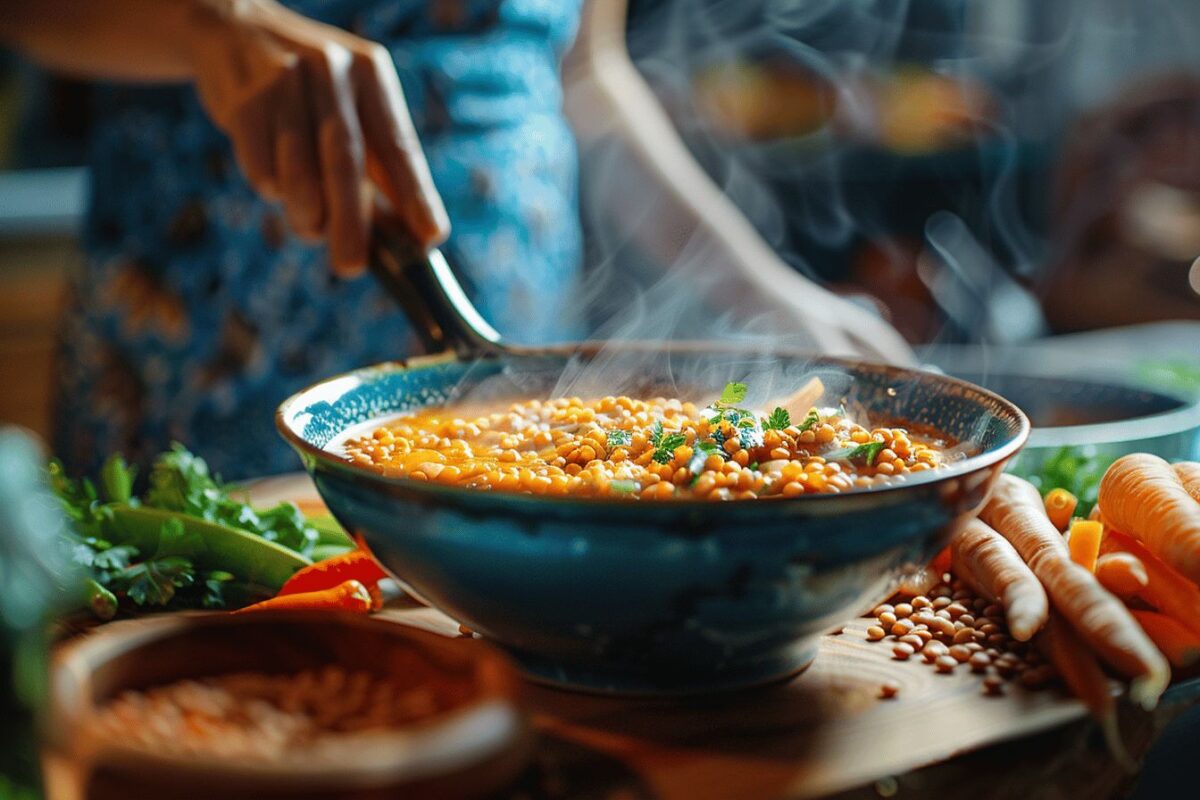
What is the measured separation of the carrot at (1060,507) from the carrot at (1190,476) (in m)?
0.13

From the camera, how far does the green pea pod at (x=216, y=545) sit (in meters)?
→ 1.21

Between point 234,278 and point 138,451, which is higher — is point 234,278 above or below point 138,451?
above

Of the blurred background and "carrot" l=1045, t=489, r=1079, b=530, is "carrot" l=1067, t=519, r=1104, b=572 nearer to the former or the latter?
"carrot" l=1045, t=489, r=1079, b=530

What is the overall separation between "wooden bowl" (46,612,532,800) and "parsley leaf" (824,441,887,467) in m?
0.47

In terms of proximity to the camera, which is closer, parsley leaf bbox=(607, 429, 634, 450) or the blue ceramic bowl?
the blue ceramic bowl

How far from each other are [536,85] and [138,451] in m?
1.07

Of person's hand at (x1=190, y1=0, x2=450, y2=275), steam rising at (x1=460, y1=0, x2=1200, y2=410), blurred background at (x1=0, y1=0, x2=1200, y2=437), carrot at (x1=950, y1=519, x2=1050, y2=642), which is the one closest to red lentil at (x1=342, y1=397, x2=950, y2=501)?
carrot at (x1=950, y1=519, x2=1050, y2=642)

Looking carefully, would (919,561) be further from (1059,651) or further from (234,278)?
(234,278)

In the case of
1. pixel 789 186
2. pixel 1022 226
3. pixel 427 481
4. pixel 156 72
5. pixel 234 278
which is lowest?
pixel 1022 226

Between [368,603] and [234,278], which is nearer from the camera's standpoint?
[368,603]

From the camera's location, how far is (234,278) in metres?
2.11

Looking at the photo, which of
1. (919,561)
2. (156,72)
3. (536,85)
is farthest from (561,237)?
(919,561)

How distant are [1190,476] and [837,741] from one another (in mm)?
594

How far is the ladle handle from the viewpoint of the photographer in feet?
4.65
